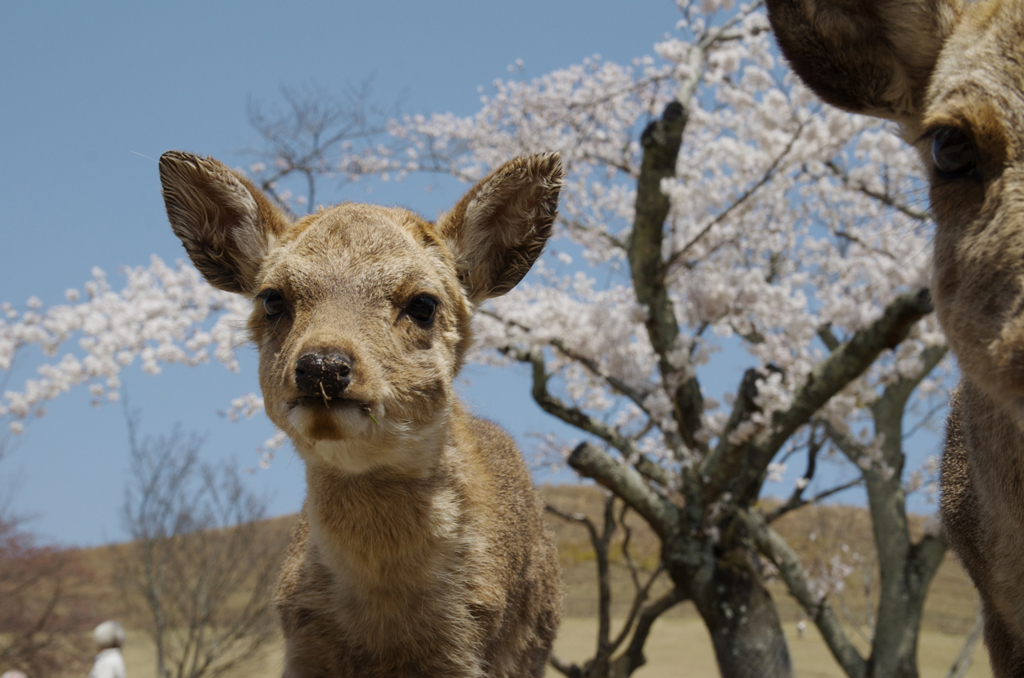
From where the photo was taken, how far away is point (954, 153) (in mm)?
2752

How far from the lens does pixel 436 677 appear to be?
3852 millimetres

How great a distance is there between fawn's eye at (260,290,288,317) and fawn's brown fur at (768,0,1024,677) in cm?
242

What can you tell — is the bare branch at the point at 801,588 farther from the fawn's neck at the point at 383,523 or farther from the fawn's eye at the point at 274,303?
the fawn's eye at the point at 274,303

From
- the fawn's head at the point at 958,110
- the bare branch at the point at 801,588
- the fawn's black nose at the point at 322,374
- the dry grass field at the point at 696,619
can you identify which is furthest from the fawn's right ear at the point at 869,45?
the dry grass field at the point at 696,619

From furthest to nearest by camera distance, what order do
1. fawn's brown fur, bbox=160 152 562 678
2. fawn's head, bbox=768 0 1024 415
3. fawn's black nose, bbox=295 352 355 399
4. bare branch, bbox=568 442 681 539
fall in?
1. bare branch, bbox=568 442 681 539
2. fawn's brown fur, bbox=160 152 562 678
3. fawn's black nose, bbox=295 352 355 399
4. fawn's head, bbox=768 0 1024 415

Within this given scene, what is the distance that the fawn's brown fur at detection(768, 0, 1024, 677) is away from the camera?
2486 mm

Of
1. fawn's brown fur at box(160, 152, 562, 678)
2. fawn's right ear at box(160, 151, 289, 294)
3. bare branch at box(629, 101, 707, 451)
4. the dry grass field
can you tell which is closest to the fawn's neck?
fawn's brown fur at box(160, 152, 562, 678)

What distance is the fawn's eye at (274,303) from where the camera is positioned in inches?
149

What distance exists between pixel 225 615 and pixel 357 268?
19210 millimetres

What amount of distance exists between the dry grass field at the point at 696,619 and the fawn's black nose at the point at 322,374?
1853 cm

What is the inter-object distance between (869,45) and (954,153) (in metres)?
0.69

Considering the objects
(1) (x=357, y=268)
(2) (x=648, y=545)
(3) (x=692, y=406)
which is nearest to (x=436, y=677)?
(1) (x=357, y=268)

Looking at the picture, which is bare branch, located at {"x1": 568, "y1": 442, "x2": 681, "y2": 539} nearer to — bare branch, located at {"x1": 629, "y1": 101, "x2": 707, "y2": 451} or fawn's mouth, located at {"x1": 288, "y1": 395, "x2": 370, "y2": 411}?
bare branch, located at {"x1": 629, "y1": 101, "x2": 707, "y2": 451}

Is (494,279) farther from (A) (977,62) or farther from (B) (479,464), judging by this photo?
(A) (977,62)
